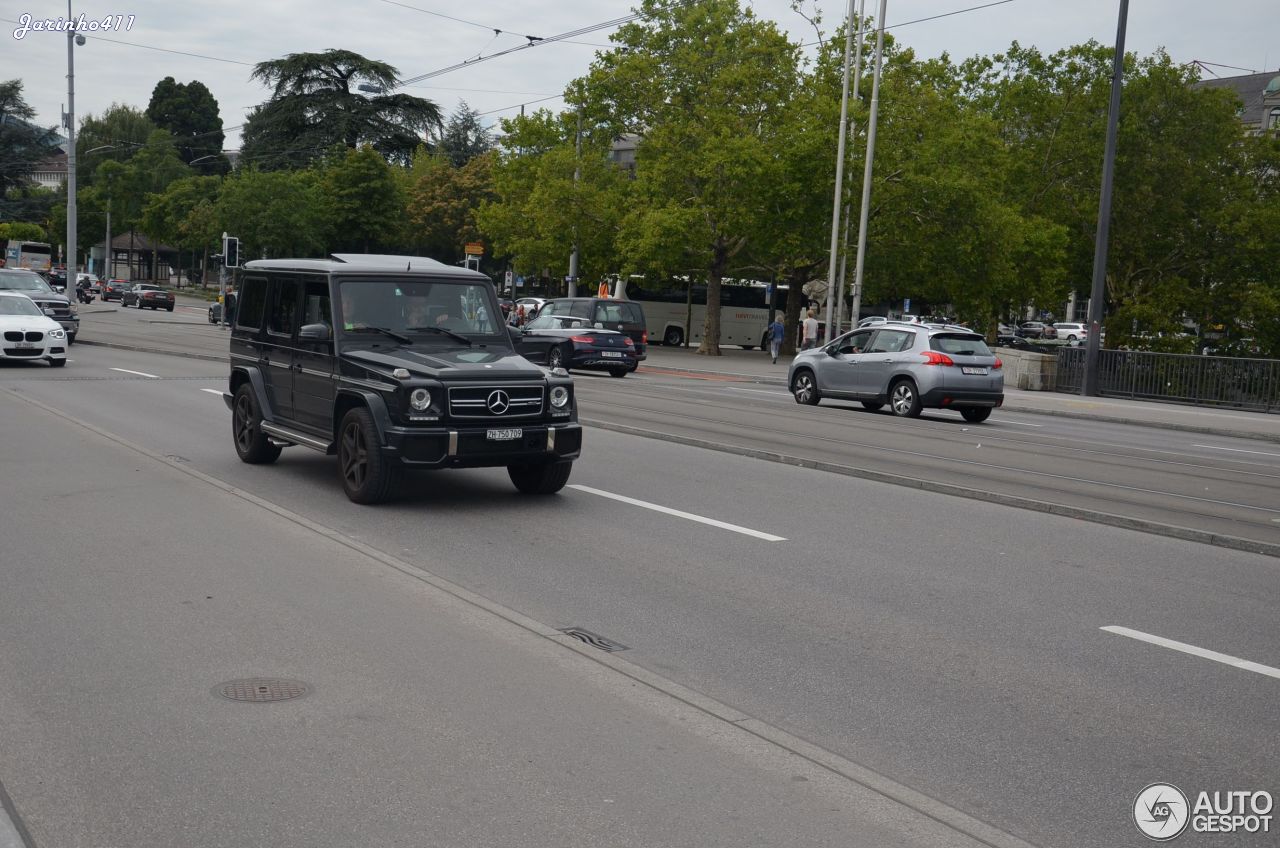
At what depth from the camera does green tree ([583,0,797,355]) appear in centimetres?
4284

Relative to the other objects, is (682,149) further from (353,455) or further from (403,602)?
(403,602)

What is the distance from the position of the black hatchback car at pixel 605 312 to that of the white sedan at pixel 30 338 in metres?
13.9

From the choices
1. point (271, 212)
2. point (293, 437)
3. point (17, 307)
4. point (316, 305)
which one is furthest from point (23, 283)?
point (271, 212)

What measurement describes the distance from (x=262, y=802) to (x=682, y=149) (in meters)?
41.3

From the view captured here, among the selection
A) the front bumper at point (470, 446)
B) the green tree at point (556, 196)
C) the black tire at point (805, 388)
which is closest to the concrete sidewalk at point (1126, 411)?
the black tire at point (805, 388)

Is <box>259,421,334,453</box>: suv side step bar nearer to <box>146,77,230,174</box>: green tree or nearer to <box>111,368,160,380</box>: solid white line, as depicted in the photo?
<box>111,368,160,380</box>: solid white line

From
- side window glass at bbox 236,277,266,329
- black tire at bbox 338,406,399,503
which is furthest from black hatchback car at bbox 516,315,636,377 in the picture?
black tire at bbox 338,406,399,503

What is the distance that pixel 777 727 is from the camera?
5141mm

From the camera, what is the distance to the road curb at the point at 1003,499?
9570 mm

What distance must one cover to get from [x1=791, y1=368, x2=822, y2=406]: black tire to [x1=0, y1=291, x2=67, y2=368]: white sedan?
1364 centimetres

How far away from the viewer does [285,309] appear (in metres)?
11.6

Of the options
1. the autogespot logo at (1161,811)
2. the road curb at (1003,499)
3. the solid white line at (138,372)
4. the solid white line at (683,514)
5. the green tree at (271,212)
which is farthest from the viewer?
the green tree at (271,212)

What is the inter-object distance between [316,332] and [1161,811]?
25.6ft

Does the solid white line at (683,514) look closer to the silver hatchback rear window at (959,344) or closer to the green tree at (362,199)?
the silver hatchback rear window at (959,344)
